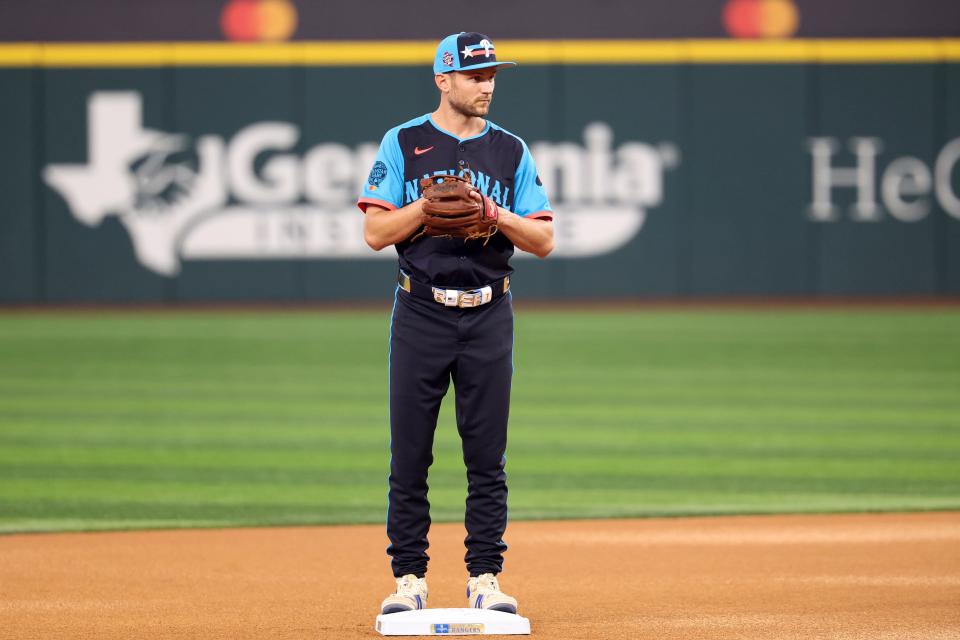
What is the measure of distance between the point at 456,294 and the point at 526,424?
566 centimetres

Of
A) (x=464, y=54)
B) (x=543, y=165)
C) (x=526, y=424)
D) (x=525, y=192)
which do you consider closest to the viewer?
(x=464, y=54)

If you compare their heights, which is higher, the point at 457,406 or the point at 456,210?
the point at 456,210

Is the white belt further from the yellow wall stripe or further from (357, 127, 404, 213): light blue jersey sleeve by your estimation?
the yellow wall stripe

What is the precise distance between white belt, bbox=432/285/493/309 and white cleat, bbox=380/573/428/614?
2.90ft

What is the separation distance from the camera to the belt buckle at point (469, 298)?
4488mm

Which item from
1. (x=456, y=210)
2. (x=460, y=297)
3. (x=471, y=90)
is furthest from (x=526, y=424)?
(x=456, y=210)

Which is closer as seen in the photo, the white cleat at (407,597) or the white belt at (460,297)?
the white belt at (460,297)

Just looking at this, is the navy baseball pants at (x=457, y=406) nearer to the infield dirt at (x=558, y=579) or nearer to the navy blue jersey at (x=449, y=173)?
the navy blue jersey at (x=449, y=173)

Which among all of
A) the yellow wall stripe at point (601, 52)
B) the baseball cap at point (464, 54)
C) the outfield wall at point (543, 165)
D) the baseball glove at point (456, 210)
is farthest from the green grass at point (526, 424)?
the yellow wall stripe at point (601, 52)

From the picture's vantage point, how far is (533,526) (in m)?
6.81

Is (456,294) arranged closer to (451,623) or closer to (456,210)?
(456,210)

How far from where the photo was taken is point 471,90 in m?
4.48

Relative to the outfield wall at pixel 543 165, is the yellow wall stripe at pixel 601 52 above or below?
above

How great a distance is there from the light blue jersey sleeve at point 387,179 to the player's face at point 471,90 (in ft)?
0.70
